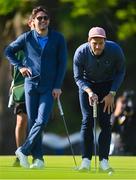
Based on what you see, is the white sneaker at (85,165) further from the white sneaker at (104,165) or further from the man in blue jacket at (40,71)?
the man in blue jacket at (40,71)

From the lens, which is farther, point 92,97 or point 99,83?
point 99,83

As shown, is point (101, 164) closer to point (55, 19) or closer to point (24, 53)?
point (24, 53)

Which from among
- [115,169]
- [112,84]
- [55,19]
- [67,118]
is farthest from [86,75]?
[67,118]

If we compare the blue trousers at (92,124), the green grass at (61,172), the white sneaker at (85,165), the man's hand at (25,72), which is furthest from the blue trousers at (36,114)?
the white sneaker at (85,165)

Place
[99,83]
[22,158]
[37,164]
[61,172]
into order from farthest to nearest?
[37,164] → [22,158] → [99,83] → [61,172]

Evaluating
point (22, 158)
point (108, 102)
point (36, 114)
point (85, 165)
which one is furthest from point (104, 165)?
point (36, 114)

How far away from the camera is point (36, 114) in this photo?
14914mm

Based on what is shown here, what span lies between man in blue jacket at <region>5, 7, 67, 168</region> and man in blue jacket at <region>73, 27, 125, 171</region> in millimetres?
552

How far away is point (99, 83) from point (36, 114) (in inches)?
41.4

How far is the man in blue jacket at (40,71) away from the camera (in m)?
14.7

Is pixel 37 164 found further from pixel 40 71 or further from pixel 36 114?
pixel 40 71

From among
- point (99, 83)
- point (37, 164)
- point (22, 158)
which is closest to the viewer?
point (99, 83)

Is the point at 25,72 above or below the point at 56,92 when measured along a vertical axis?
above

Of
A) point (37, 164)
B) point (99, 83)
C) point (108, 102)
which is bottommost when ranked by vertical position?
point (37, 164)
